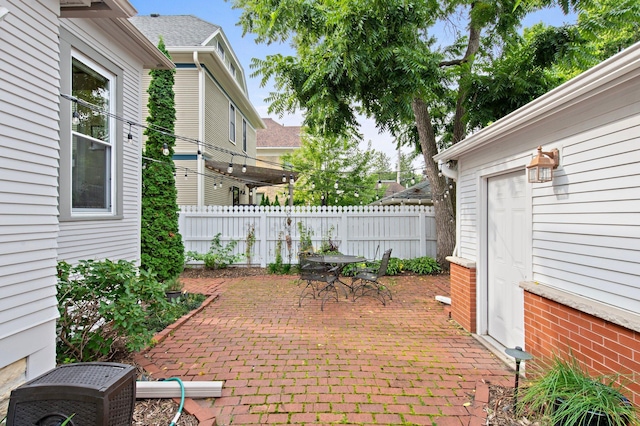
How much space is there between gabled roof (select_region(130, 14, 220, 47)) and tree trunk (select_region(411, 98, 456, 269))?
7548 mm

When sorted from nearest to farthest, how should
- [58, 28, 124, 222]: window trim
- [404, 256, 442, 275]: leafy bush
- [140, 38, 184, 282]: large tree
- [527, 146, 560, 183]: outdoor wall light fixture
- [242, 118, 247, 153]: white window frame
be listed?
[527, 146, 560, 183]: outdoor wall light fixture < [58, 28, 124, 222]: window trim < [140, 38, 184, 282]: large tree < [404, 256, 442, 275]: leafy bush < [242, 118, 247, 153]: white window frame

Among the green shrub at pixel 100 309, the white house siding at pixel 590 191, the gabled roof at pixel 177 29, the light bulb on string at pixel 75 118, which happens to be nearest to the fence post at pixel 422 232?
the white house siding at pixel 590 191

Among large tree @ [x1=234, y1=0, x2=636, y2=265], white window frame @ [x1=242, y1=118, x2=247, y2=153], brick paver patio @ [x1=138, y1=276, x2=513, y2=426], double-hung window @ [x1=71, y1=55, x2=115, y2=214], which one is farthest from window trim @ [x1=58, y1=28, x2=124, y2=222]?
white window frame @ [x1=242, y1=118, x2=247, y2=153]

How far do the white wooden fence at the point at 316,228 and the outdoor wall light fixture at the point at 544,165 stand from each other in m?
6.45

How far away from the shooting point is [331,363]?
3551mm

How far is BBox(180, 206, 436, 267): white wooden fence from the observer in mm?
9375

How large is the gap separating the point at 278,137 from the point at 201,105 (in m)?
12.5

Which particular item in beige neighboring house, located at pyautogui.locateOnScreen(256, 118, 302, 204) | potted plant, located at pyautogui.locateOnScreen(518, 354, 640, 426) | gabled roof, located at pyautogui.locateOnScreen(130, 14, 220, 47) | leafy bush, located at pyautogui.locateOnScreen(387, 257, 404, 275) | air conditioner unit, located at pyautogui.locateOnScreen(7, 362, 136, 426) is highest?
gabled roof, located at pyautogui.locateOnScreen(130, 14, 220, 47)

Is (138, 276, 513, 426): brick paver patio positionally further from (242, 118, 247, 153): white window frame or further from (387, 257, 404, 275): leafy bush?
(242, 118, 247, 153): white window frame

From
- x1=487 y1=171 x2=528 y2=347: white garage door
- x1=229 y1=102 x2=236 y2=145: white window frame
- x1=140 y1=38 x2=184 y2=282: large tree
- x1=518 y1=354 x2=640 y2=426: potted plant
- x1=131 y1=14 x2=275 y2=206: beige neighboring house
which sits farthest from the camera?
x1=229 y1=102 x2=236 y2=145: white window frame

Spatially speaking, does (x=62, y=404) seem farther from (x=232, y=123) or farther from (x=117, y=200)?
(x=232, y=123)

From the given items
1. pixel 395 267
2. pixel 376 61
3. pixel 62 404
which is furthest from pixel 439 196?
pixel 62 404

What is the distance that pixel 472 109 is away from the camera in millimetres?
6766

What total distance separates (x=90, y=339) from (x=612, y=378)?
436 centimetres
